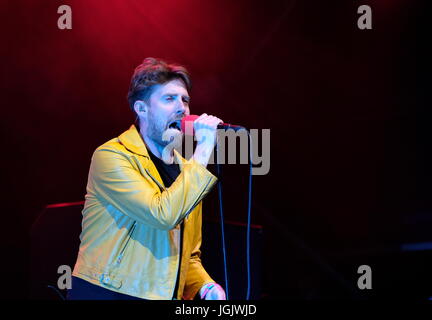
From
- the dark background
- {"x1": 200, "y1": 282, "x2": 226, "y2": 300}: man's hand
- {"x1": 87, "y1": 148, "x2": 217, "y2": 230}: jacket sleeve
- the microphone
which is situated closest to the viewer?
{"x1": 87, "y1": 148, "x2": 217, "y2": 230}: jacket sleeve

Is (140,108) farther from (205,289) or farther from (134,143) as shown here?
(205,289)

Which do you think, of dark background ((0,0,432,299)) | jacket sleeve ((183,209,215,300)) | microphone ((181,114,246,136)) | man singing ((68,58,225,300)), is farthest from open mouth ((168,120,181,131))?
dark background ((0,0,432,299))

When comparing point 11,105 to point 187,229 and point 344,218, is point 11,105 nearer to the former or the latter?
point 187,229

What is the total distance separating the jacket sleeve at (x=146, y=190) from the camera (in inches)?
56.9

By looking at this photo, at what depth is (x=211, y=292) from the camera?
172 centimetres

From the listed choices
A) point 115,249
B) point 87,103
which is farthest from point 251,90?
point 115,249

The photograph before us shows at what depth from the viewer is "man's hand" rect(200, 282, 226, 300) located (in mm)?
1697

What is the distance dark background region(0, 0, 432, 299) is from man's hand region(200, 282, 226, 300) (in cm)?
127

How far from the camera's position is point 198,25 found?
301 cm

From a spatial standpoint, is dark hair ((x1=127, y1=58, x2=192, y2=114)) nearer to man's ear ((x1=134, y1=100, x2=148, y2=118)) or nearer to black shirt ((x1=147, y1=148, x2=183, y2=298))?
man's ear ((x1=134, y1=100, x2=148, y2=118))

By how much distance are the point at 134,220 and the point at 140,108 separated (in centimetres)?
50

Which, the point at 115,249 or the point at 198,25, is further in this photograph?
the point at 198,25

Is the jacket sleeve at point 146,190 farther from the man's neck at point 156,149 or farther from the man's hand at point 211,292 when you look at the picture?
the man's hand at point 211,292

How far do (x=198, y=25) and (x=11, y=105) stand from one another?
1277 mm
